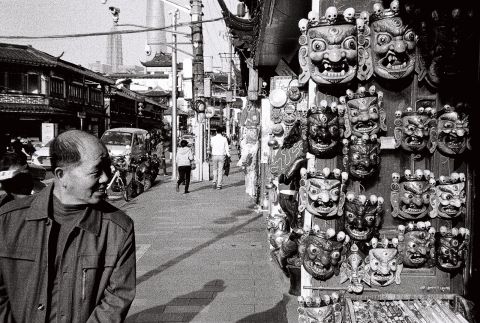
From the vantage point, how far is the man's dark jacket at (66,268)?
230 cm

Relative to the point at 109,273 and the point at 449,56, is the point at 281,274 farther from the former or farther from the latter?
the point at 109,273

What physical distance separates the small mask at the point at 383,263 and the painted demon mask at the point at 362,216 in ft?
0.39

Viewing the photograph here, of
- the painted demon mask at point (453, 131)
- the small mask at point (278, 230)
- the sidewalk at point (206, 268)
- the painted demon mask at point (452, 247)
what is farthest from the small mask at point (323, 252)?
the small mask at point (278, 230)

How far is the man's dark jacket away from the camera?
2.30m

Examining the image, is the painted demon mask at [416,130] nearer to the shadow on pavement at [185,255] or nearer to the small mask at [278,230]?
the small mask at [278,230]

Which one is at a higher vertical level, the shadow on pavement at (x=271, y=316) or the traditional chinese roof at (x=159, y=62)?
the traditional chinese roof at (x=159, y=62)

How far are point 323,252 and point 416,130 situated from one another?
3.88 feet

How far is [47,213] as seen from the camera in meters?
2.33

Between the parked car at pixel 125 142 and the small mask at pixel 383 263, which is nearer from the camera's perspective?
the small mask at pixel 383 263

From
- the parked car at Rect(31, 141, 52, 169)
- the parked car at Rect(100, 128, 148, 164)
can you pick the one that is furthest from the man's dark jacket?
the parked car at Rect(31, 141, 52, 169)

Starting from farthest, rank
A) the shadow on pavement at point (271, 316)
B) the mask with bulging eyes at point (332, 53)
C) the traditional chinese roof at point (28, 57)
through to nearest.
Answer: the traditional chinese roof at point (28, 57) → the shadow on pavement at point (271, 316) → the mask with bulging eyes at point (332, 53)

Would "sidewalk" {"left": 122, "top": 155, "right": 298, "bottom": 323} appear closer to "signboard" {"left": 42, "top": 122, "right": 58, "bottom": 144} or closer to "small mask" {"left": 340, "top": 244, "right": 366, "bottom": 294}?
"small mask" {"left": 340, "top": 244, "right": 366, "bottom": 294}

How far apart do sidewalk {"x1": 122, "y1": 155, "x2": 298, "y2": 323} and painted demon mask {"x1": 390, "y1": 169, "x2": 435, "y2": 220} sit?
6.29 feet

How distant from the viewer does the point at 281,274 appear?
6.65 metres
